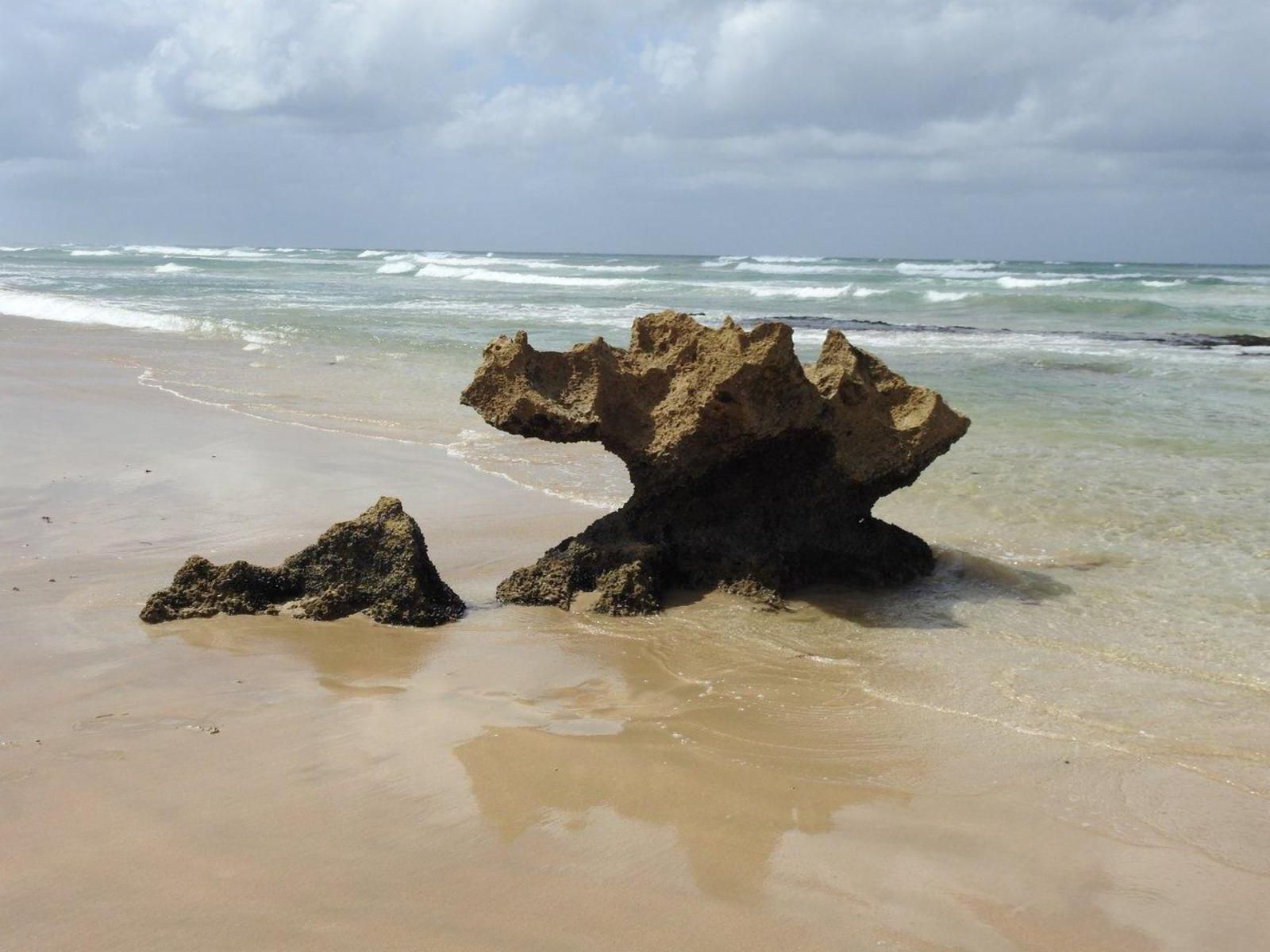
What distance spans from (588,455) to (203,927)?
256 inches

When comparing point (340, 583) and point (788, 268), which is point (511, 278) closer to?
point (788, 268)

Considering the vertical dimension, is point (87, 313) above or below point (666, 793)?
above

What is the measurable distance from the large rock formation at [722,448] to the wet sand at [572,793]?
23 centimetres

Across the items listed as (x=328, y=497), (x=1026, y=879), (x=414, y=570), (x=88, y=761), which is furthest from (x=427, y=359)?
(x=1026, y=879)

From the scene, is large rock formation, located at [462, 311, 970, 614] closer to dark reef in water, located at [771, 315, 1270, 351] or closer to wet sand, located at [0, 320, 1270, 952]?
wet sand, located at [0, 320, 1270, 952]

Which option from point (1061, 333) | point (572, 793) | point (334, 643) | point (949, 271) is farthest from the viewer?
point (949, 271)

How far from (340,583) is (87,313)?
19338mm

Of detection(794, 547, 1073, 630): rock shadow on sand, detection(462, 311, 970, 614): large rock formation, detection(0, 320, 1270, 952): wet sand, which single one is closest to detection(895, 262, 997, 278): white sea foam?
detection(794, 547, 1073, 630): rock shadow on sand

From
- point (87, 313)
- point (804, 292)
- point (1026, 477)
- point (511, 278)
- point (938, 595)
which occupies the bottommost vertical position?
point (938, 595)

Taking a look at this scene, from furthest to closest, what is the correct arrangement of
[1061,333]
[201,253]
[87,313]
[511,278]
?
[201,253], [511,278], [1061,333], [87,313]

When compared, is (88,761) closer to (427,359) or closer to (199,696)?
(199,696)

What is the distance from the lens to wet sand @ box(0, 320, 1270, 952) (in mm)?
2680

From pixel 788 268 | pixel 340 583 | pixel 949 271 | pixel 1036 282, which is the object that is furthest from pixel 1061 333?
pixel 788 268

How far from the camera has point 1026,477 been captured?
7898mm
